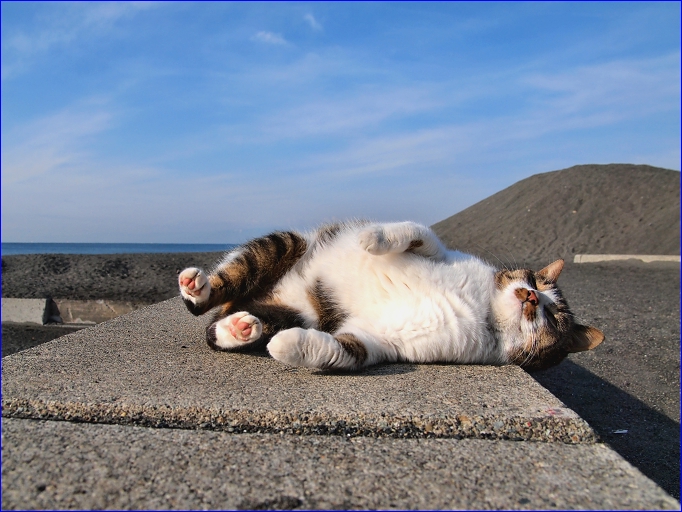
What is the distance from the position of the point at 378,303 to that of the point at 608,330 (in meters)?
3.59

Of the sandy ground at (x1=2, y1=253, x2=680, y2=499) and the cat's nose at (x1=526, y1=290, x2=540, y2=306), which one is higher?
the cat's nose at (x1=526, y1=290, x2=540, y2=306)

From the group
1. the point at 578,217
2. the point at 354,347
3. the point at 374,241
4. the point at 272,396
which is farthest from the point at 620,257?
the point at 272,396

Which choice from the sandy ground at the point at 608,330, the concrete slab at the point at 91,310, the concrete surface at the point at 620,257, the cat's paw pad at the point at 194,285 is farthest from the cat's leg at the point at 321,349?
the concrete surface at the point at 620,257

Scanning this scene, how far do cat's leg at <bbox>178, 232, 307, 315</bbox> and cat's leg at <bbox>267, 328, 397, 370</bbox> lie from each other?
68cm

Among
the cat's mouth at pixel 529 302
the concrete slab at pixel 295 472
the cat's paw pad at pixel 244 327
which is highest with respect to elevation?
the cat's mouth at pixel 529 302

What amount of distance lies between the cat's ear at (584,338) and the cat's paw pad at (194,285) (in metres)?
1.92

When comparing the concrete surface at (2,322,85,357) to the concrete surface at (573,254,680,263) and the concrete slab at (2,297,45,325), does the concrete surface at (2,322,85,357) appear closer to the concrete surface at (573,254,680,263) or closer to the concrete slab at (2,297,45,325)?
the concrete slab at (2,297,45,325)

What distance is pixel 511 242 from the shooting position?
1362 centimetres

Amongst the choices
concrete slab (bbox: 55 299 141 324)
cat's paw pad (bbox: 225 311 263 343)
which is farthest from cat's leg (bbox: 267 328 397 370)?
concrete slab (bbox: 55 299 141 324)

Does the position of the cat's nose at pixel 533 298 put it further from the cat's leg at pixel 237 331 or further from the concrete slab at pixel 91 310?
the concrete slab at pixel 91 310

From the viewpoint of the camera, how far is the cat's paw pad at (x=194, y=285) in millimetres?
2311

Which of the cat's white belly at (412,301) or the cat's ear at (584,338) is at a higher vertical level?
the cat's white belly at (412,301)

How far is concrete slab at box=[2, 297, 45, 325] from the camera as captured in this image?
552 centimetres

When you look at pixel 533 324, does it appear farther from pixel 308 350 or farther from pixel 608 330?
pixel 608 330
